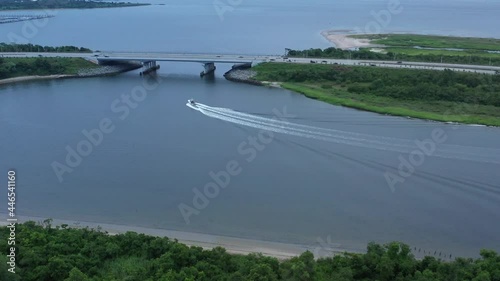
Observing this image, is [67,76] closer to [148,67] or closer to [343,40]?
[148,67]

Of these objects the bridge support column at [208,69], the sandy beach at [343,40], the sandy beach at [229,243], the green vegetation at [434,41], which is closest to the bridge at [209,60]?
the bridge support column at [208,69]

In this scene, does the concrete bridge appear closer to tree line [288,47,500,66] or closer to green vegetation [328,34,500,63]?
tree line [288,47,500,66]

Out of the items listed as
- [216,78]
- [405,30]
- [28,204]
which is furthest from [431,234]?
[405,30]

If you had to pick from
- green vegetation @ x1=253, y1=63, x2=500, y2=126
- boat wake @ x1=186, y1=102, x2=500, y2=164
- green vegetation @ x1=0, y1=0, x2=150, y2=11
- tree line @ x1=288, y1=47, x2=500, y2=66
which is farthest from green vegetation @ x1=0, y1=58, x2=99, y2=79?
green vegetation @ x1=0, y1=0, x2=150, y2=11

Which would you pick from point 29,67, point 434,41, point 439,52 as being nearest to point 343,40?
point 434,41

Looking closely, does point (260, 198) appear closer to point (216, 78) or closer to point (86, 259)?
point (86, 259)

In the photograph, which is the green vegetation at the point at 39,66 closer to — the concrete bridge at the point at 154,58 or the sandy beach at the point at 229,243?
the concrete bridge at the point at 154,58
